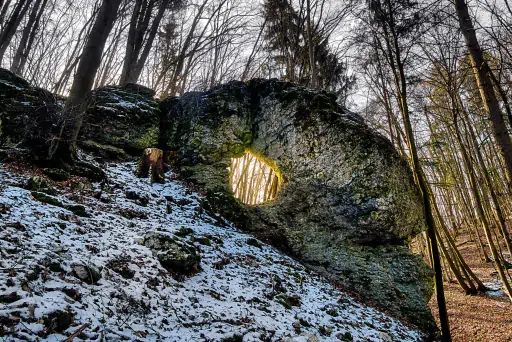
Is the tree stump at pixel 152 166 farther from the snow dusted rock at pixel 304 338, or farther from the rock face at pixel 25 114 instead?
the snow dusted rock at pixel 304 338

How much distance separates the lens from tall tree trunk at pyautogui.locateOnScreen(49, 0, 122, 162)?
586cm

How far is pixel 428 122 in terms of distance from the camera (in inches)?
523

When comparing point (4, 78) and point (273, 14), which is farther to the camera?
point (273, 14)

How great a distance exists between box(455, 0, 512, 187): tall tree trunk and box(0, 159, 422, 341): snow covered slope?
12.4 feet

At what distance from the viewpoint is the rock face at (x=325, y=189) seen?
7.41 meters

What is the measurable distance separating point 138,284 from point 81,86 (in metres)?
4.78

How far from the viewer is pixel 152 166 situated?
26.1 ft

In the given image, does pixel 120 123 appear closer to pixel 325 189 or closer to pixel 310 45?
pixel 325 189

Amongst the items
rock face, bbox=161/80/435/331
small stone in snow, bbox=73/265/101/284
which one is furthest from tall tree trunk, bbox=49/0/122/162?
small stone in snow, bbox=73/265/101/284

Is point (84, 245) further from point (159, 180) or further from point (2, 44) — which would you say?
point (2, 44)

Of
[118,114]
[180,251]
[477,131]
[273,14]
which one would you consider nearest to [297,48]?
[273,14]

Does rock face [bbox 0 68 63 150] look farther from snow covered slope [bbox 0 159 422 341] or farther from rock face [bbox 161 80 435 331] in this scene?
rock face [bbox 161 80 435 331]

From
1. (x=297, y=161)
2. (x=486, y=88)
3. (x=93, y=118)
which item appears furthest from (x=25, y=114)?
(x=486, y=88)

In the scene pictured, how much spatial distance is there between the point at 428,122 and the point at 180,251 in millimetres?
13678
